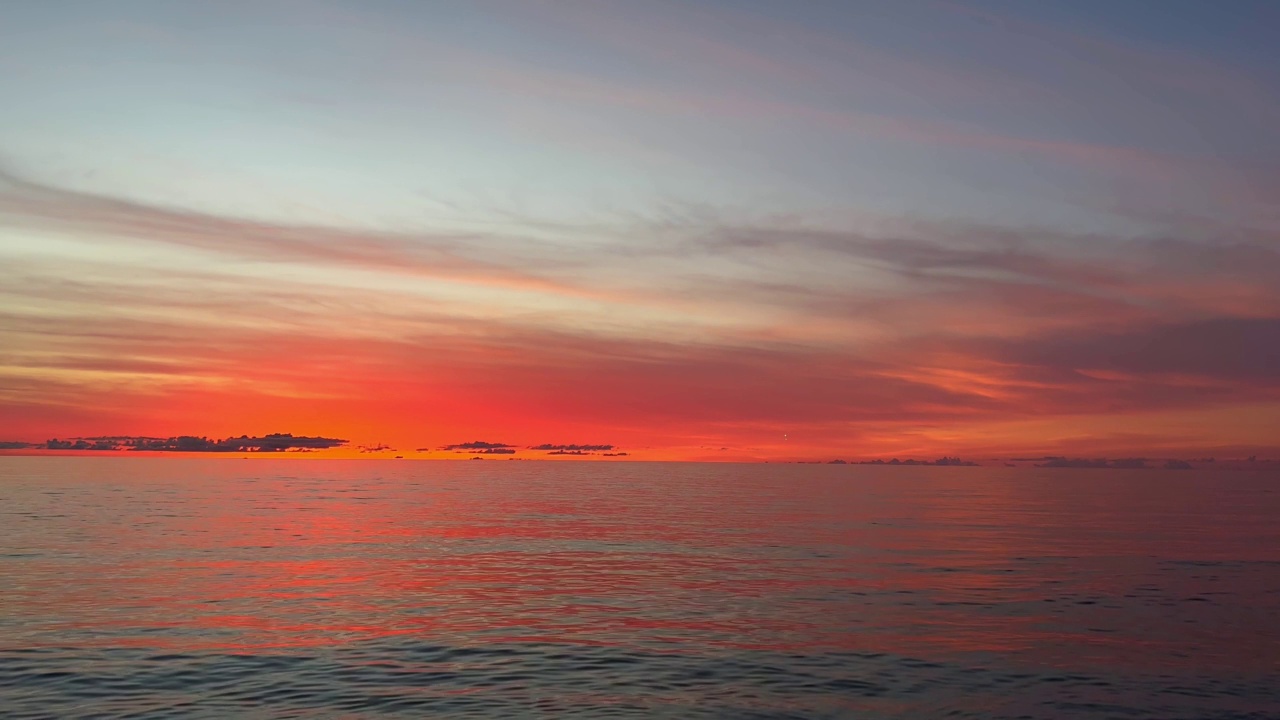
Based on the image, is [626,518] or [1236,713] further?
[626,518]

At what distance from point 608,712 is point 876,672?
350 inches

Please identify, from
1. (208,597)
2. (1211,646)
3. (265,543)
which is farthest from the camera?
(265,543)

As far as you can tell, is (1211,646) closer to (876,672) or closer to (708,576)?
(876,672)

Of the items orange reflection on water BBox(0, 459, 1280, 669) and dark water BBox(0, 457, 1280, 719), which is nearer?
dark water BBox(0, 457, 1280, 719)

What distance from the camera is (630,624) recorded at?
34656 mm

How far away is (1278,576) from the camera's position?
49.5 meters

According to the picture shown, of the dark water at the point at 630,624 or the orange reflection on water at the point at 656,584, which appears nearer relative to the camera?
the dark water at the point at 630,624

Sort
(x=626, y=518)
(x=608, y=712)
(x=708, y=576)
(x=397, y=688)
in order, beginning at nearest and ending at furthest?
(x=608, y=712), (x=397, y=688), (x=708, y=576), (x=626, y=518)

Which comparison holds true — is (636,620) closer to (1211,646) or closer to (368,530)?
(1211,646)

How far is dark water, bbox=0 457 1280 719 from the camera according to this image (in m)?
24.6

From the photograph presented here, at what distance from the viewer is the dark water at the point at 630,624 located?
24.6 metres

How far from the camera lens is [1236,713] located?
78.4ft

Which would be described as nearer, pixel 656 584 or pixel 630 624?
pixel 630 624

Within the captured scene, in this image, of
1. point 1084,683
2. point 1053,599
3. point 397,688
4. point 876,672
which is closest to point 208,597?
point 397,688
